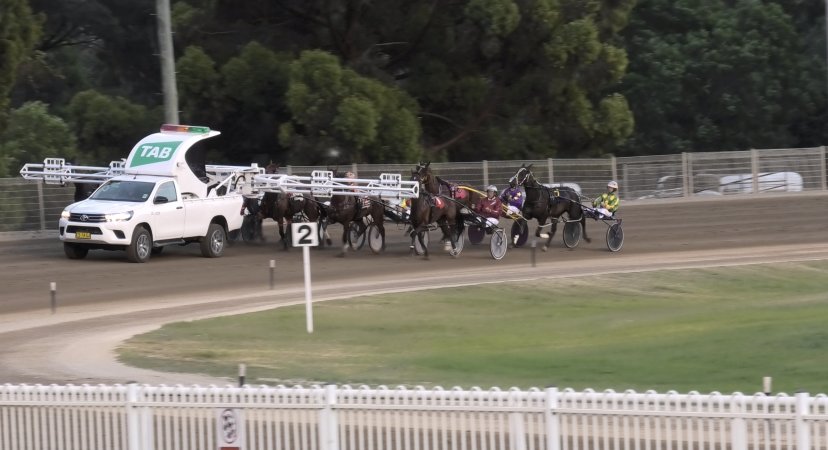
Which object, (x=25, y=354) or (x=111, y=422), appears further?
(x=25, y=354)

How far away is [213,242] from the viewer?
32938 mm

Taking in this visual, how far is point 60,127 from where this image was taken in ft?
159

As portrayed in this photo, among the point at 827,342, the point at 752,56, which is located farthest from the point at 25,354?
the point at 752,56

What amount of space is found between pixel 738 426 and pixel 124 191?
2402 centimetres

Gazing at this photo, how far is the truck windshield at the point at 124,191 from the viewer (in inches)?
1244

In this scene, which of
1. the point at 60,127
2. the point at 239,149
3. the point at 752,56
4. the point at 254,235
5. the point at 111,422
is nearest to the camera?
the point at 111,422

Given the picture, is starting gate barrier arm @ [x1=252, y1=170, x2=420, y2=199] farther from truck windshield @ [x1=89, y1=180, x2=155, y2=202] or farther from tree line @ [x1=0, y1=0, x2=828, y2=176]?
tree line @ [x1=0, y1=0, x2=828, y2=176]

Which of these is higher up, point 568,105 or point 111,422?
point 568,105

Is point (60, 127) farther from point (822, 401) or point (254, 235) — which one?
point (822, 401)

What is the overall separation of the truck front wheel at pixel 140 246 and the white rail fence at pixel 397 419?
19.1 m

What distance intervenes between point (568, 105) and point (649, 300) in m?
25.4

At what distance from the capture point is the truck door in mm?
31438

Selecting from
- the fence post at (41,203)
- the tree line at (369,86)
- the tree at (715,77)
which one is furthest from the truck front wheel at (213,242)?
the tree at (715,77)

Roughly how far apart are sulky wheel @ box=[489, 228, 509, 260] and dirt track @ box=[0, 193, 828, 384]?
253mm
